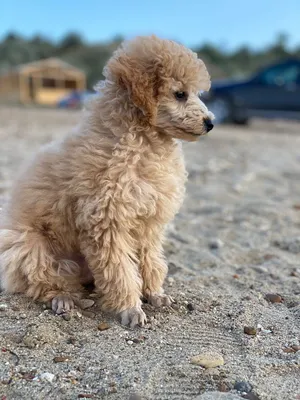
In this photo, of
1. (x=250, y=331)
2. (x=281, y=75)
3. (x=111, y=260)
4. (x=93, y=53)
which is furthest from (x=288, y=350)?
(x=93, y=53)

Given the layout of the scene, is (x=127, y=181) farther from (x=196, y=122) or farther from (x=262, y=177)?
(x=262, y=177)

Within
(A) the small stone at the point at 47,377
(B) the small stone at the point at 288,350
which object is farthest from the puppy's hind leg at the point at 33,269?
(B) the small stone at the point at 288,350

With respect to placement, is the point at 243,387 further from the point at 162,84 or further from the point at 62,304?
the point at 162,84

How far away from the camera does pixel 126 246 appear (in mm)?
3529

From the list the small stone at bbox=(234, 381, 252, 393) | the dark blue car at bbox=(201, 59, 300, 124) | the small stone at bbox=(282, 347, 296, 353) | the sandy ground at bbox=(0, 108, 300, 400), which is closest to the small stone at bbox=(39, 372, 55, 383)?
the sandy ground at bbox=(0, 108, 300, 400)

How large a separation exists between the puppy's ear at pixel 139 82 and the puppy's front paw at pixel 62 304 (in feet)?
4.53

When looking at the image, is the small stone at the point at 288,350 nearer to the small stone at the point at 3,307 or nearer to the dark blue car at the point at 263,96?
the small stone at the point at 3,307

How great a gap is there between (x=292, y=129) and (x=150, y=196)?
45.8ft

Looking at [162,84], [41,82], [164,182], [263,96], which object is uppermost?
[162,84]

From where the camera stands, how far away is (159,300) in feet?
12.4

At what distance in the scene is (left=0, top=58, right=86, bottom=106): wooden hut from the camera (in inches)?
1559

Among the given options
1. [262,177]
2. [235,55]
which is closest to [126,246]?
[262,177]

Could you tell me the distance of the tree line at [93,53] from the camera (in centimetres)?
5078

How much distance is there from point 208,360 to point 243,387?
31 cm
